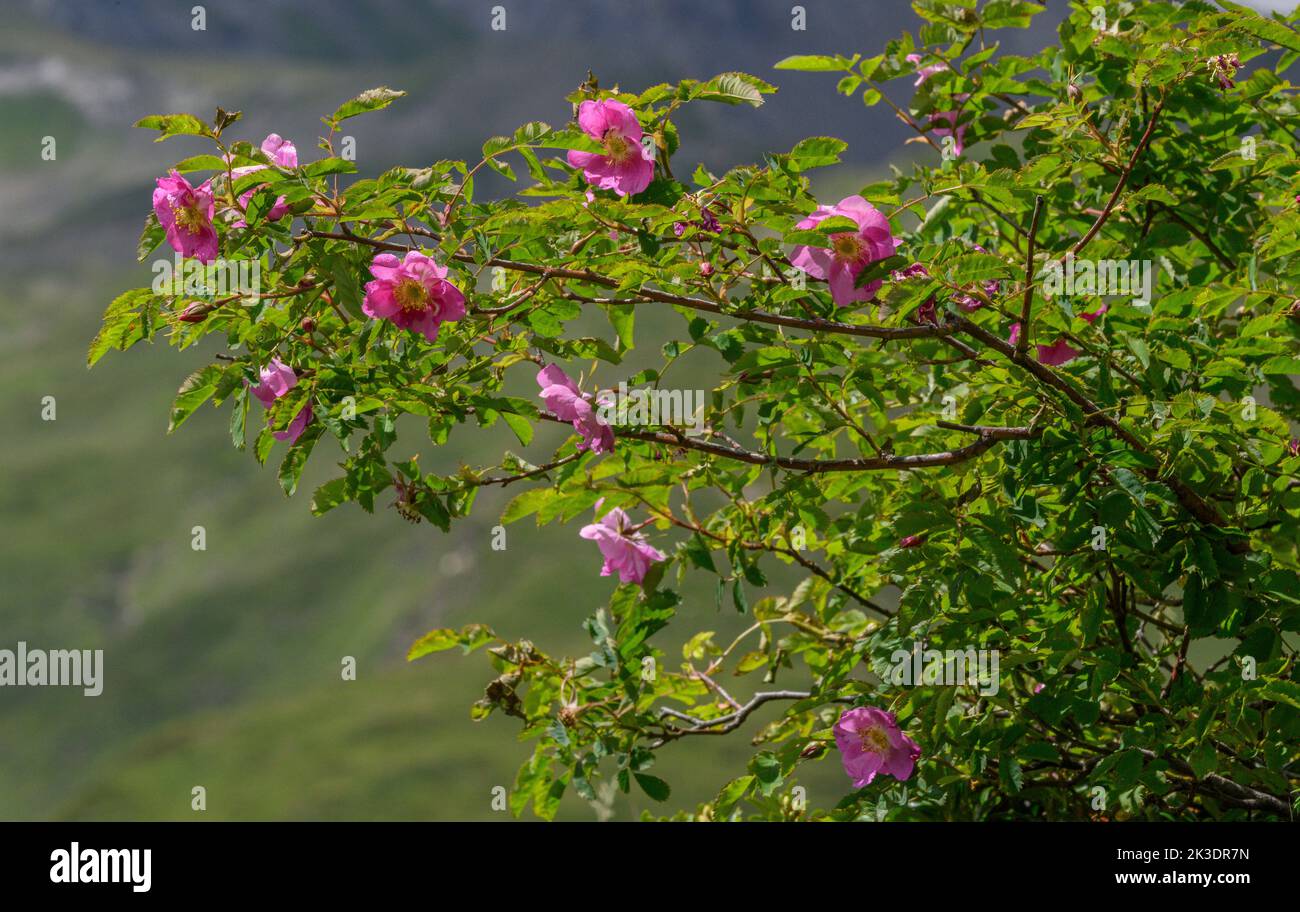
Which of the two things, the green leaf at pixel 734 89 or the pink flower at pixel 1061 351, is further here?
the pink flower at pixel 1061 351

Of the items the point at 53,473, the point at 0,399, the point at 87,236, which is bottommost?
the point at 53,473

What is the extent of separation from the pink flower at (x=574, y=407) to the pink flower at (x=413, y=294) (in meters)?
0.38

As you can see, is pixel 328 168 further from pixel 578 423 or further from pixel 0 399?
pixel 0 399

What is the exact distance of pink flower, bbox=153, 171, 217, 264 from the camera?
112 inches

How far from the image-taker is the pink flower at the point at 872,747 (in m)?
3.58

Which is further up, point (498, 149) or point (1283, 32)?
point (1283, 32)

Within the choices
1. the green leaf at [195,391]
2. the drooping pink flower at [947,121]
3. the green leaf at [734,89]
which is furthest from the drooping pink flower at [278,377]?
the drooping pink flower at [947,121]

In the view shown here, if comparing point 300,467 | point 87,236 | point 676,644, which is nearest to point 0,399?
point 87,236

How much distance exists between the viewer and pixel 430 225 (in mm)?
3055

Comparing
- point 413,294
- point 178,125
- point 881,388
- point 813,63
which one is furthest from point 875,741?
point 178,125

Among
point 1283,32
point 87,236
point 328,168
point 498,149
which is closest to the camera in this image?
point 328,168

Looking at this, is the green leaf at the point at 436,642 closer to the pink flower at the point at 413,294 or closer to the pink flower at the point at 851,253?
the pink flower at the point at 413,294

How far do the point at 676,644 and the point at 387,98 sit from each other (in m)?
106
